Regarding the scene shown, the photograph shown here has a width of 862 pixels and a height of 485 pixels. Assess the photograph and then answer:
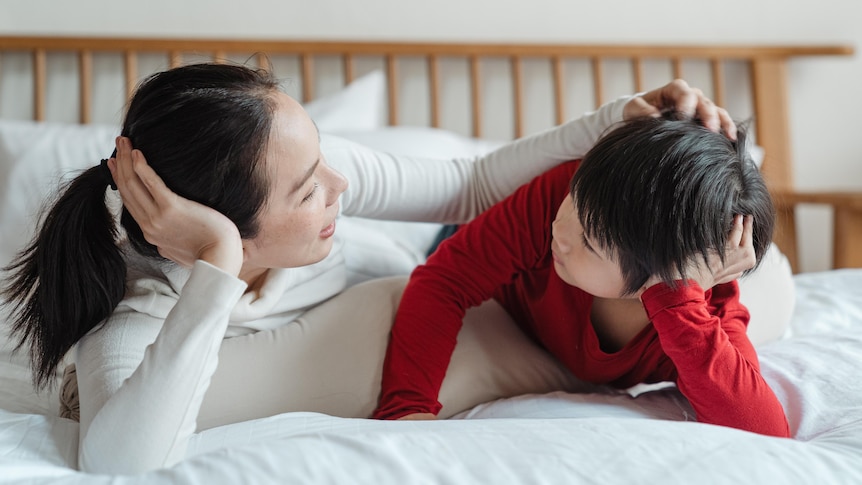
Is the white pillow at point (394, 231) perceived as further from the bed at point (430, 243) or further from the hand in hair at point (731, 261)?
the hand in hair at point (731, 261)

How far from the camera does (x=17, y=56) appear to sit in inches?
68.5

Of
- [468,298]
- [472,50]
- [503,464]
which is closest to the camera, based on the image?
[503,464]

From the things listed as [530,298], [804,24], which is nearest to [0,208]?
[530,298]

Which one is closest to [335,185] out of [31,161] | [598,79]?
[31,161]

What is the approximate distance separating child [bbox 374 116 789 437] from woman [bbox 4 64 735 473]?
0.10 m

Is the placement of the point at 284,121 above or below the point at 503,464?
above

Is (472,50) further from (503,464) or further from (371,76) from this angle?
(503,464)

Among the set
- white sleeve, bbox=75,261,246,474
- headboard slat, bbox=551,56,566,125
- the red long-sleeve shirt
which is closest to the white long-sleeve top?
white sleeve, bbox=75,261,246,474

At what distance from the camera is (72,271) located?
792mm

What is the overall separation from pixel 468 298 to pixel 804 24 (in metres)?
1.60

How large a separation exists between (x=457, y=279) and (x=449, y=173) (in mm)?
202

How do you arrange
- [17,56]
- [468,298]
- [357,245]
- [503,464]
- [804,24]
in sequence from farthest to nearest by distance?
[804,24]
[17,56]
[357,245]
[468,298]
[503,464]

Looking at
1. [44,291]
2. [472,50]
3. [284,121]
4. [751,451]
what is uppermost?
[472,50]

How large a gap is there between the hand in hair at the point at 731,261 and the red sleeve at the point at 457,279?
0.56ft
